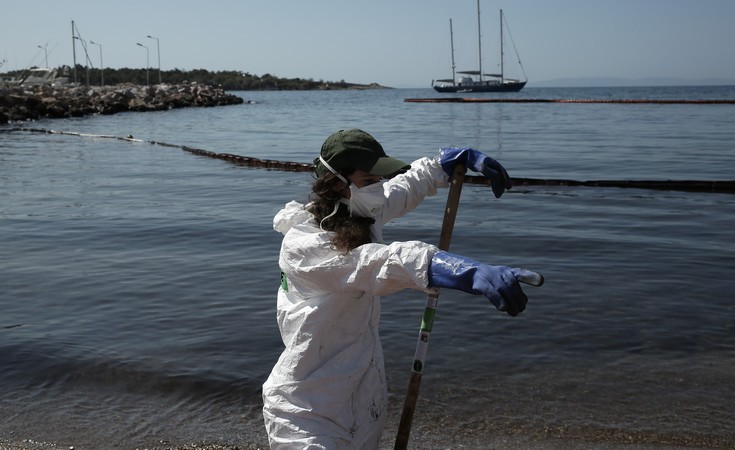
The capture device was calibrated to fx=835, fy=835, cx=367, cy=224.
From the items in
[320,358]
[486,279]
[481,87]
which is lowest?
[320,358]

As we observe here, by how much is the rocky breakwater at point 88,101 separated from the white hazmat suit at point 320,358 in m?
43.1

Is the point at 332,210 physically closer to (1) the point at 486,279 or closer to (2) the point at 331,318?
(2) the point at 331,318

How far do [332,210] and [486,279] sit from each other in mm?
788

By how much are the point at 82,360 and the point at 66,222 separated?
6.84 meters

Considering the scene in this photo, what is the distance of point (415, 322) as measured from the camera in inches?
290

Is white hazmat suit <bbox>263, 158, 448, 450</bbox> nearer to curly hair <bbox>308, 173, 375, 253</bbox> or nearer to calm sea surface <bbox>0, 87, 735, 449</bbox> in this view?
curly hair <bbox>308, 173, 375, 253</bbox>

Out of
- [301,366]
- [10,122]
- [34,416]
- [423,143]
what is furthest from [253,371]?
[10,122]

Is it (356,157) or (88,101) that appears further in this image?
(88,101)

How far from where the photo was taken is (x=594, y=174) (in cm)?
1862

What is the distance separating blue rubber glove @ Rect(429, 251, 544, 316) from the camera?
242 cm

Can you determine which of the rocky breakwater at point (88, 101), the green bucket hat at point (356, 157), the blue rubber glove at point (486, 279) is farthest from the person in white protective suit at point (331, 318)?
the rocky breakwater at point (88, 101)

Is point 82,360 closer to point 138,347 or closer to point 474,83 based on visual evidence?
point 138,347

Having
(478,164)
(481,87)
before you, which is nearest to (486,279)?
(478,164)

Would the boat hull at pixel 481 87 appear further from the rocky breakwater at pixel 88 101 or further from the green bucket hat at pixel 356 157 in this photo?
the green bucket hat at pixel 356 157
